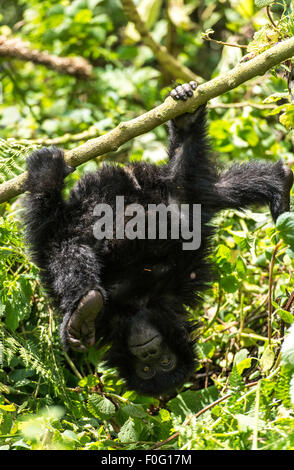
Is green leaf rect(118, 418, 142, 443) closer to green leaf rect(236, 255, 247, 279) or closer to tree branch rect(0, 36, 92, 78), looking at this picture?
green leaf rect(236, 255, 247, 279)

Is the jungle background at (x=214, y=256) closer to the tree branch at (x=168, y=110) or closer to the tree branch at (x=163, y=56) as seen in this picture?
the tree branch at (x=163, y=56)

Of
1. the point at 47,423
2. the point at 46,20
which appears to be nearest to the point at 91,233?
the point at 47,423

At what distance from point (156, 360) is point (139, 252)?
1.81 ft

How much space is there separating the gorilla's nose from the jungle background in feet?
0.72

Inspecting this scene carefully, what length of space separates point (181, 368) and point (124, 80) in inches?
131

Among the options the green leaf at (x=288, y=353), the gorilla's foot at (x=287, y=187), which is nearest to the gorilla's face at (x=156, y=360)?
the gorilla's foot at (x=287, y=187)

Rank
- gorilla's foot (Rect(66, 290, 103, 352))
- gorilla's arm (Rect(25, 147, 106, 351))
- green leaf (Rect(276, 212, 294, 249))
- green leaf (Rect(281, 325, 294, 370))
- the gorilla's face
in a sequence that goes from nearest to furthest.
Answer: green leaf (Rect(281, 325, 294, 370)) → green leaf (Rect(276, 212, 294, 249)) → gorilla's foot (Rect(66, 290, 103, 352)) → gorilla's arm (Rect(25, 147, 106, 351)) → the gorilla's face

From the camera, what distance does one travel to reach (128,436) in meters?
2.96

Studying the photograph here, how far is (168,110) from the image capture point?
3.10 metres

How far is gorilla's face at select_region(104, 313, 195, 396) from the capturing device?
3293 millimetres

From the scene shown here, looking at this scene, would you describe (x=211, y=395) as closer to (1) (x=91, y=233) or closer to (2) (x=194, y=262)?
(2) (x=194, y=262)

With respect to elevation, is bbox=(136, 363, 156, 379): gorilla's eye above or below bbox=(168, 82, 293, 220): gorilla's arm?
below

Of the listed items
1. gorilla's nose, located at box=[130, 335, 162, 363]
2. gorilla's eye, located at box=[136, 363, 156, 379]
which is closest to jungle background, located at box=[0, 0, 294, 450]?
gorilla's eye, located at box=[136, 363, 156, 379]

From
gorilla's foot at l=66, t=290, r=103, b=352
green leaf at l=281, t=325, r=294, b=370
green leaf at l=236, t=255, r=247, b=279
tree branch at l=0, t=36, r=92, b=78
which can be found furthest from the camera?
tree branch at l=0, t=36, r=92, b=78
